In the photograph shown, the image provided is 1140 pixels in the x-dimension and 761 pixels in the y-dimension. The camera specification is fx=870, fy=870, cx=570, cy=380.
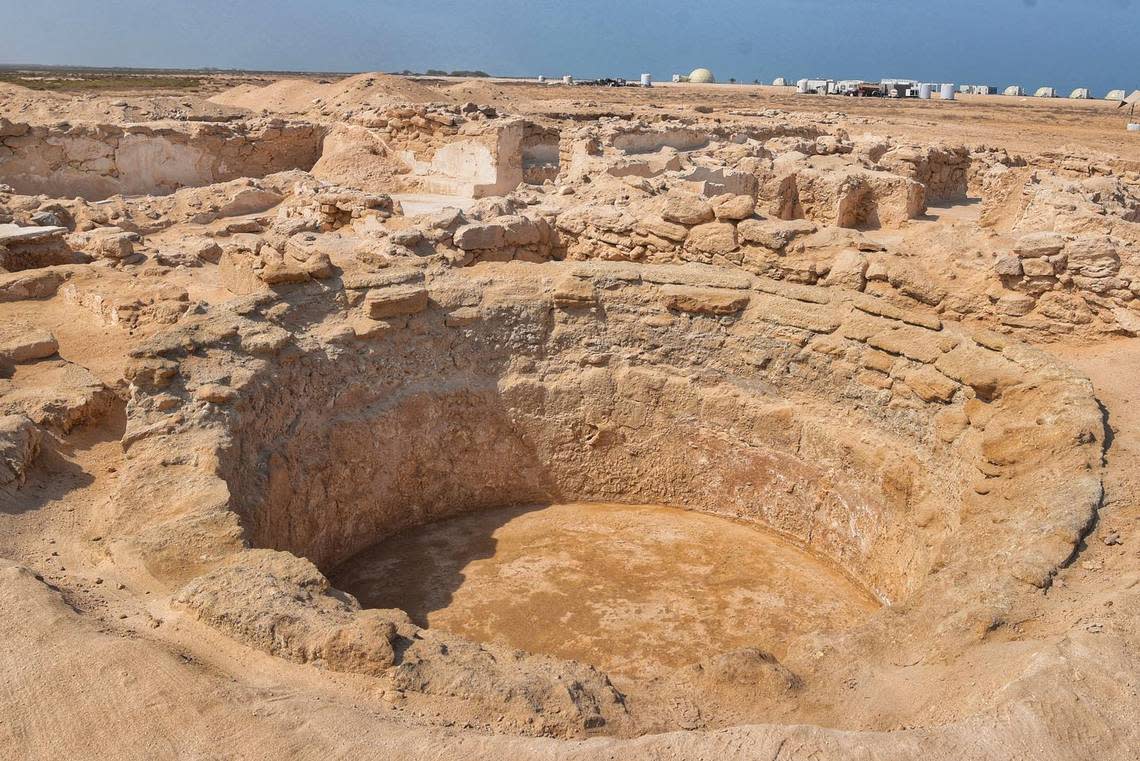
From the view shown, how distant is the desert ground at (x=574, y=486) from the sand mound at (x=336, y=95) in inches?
449

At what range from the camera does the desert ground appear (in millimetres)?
3049

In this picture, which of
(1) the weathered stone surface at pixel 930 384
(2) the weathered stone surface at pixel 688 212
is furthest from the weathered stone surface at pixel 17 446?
(1) the weathered stone surface at pixel 930 384

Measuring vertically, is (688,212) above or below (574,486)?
above

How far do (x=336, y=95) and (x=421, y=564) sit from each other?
17.6 metres

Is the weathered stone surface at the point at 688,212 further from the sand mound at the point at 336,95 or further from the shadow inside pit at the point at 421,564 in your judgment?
the sand mound at the point at 336,95

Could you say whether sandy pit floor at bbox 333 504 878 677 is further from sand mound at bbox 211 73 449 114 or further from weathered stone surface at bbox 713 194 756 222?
sand mound at bbox 211 73 449 114

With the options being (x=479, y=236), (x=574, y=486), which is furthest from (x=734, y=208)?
(x=574, y=486)

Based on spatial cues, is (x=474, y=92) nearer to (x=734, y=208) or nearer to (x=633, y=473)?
(x=734, y=208)

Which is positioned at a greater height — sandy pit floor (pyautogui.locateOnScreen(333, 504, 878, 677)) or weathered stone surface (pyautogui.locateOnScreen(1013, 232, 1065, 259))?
weathered stone surface (pyautogui.locateOnScreen(1013, 232, 1065, 259))

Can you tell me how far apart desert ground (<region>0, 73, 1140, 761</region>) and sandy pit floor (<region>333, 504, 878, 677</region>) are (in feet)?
0.10

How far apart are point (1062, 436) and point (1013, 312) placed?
1.54 m

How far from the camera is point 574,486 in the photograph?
7375 mm

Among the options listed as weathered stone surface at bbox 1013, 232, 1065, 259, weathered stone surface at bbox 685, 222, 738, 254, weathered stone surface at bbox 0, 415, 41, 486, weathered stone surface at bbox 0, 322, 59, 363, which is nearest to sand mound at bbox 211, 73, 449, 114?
weathered stone surface at bbox 0, 322, 59, 363

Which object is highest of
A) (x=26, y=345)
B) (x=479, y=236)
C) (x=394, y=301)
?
(x=479, y=236)
